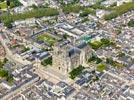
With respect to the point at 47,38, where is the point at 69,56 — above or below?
above

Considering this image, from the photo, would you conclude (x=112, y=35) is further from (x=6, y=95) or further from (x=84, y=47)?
(x=6, y=95)

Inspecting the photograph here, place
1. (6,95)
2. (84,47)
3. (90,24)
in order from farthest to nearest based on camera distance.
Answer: (90,24)
(84,47)
(6,95)

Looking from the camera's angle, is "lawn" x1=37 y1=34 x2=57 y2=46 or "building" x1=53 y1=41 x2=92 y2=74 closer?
"building" x1=53 y1=41 x2=92 y2=74

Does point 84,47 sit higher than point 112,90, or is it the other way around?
point 84,47

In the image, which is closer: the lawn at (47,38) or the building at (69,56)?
the building at (69,56)

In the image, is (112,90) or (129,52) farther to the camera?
(129,52)

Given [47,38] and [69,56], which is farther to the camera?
[47,38]

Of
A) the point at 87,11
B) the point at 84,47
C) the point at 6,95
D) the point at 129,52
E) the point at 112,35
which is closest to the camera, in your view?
the point at 6,95

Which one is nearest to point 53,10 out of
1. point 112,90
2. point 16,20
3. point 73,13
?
point 73,13
